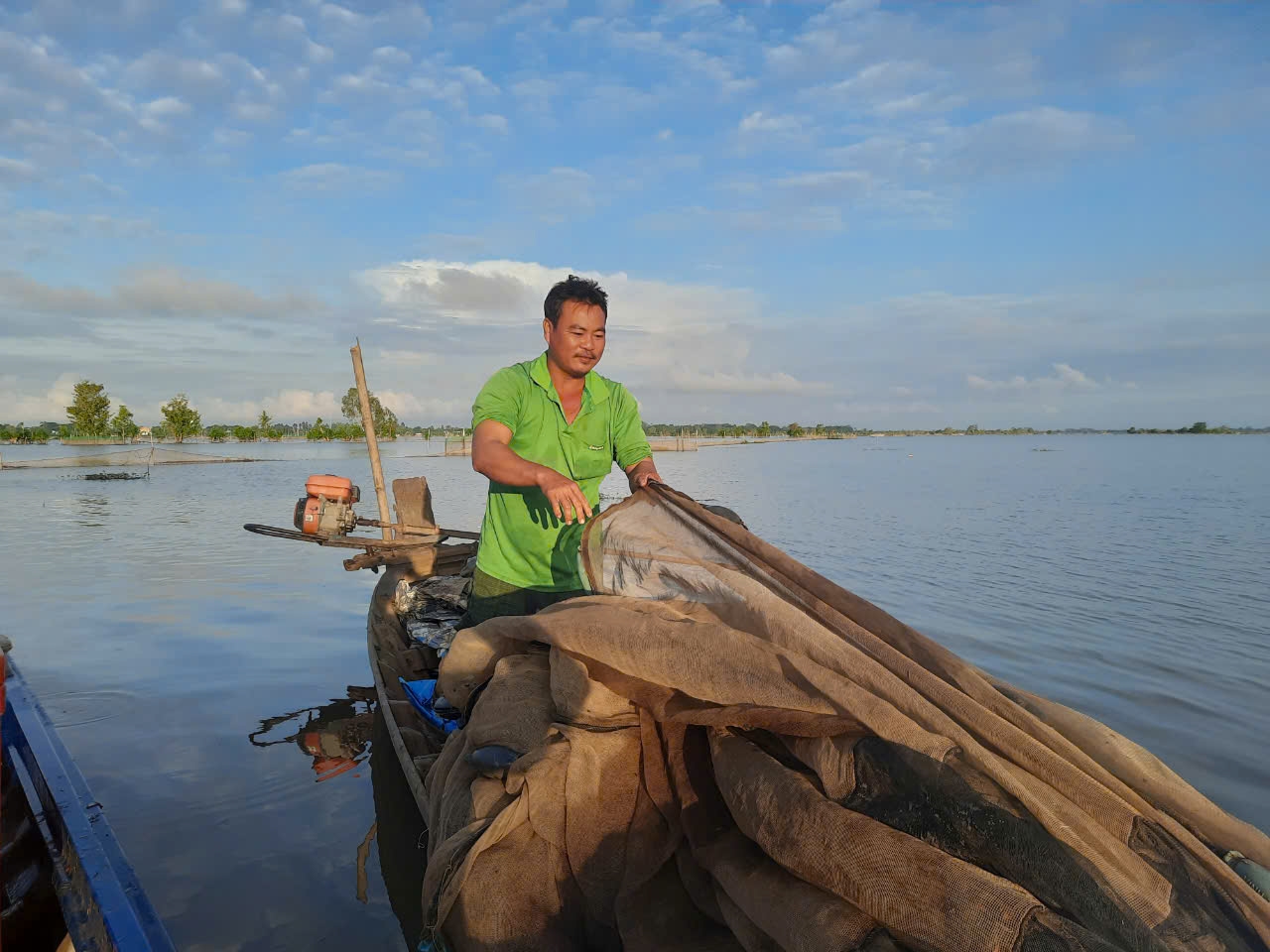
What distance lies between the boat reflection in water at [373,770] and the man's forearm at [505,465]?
1803 mm

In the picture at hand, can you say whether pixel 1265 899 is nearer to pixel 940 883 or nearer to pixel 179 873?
pixel 940 883

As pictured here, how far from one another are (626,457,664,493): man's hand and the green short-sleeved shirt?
0.30 ft

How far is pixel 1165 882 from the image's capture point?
1540 millimetres

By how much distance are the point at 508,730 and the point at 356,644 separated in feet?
26.7

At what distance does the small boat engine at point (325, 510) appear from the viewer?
332 inches

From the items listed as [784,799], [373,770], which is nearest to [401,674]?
[373,770]

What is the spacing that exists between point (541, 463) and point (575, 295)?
877 mm

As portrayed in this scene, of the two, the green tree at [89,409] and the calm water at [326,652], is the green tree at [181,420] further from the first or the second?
the calm water at [326,652]

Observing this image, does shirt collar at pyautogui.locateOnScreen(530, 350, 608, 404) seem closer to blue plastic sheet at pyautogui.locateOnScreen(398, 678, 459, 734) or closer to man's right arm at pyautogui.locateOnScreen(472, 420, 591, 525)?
man's right arm at pyautogui.locateOnScreen(472, 420, 591, 525)

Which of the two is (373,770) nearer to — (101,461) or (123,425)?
(101,461)

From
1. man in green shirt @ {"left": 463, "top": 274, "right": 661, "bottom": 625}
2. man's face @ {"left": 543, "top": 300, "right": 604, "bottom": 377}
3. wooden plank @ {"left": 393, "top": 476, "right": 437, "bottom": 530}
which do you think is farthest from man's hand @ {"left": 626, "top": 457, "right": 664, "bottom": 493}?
wooden plank @ {"left": 393, "top": 476, "right": 437, "bottom": 530}

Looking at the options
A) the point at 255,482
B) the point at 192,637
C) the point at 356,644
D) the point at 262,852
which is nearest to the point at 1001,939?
the point at 262,852

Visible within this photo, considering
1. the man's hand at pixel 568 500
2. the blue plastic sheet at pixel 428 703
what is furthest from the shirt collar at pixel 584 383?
the blue plastic sheet at pixel 428 703

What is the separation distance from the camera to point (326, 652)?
31.4ft
